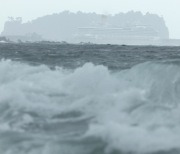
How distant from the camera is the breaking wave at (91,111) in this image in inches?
398

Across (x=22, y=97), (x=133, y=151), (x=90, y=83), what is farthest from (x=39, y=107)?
(x=133, y=151)

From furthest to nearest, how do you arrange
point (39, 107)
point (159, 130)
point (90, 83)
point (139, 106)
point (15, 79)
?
point (15, 79), point (90, 83), point (39, 107), point (139, 106), point (159, 130)

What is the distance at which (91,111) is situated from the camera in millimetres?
12109

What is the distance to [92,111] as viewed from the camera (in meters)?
12.1

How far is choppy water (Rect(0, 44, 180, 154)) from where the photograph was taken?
10.1 meters

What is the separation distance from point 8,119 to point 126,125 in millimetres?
3190

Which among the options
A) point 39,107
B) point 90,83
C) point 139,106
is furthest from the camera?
point 90,83

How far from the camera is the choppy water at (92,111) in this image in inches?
397

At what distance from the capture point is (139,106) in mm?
11898

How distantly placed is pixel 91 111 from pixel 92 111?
3 cm

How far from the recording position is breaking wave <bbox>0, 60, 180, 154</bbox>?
1010 centimetres

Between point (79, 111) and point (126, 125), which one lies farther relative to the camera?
point (79, 111)

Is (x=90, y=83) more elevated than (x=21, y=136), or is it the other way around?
(x=90, y=83)

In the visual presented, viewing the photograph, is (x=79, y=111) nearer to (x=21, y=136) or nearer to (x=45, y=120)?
(x=45, y=120)
